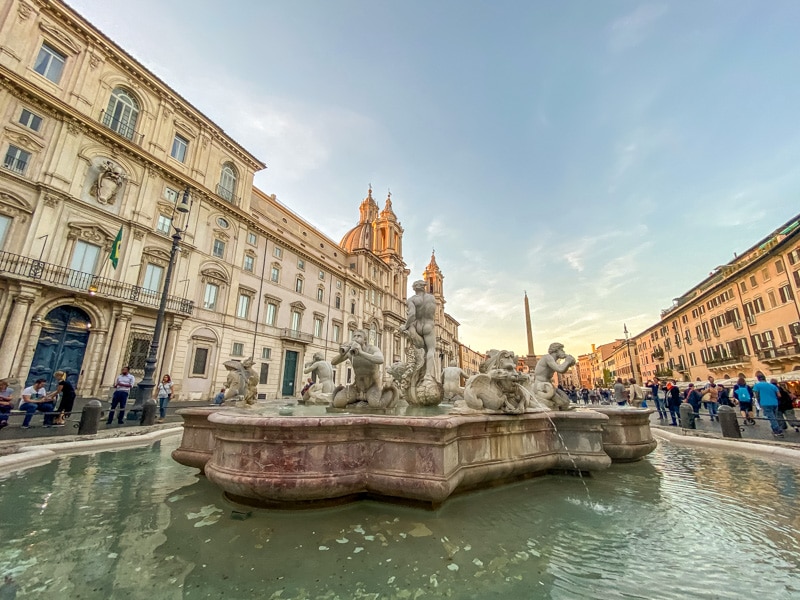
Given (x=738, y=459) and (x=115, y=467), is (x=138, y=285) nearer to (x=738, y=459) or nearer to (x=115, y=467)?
(x=115, y=467)

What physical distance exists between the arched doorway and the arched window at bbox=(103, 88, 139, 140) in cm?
1027

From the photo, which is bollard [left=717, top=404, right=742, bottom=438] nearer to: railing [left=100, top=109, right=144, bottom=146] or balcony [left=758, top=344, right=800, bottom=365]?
balcony [left=758, top=344, right=800, bottom=365]

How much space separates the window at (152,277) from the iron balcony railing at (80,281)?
32 cm

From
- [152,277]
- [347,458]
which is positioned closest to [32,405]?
[347,458]

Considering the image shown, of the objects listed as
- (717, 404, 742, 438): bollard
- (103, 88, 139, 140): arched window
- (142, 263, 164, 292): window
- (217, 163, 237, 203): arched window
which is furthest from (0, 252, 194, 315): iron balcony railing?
(717, 404, 742, 438): bollard

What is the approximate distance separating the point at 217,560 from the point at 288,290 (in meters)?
27.1

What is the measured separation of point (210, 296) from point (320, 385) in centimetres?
1840

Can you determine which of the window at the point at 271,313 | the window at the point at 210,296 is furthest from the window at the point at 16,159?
the window at the point at 271,313

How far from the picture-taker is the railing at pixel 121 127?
18.0 m

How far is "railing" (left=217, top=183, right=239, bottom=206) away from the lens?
23.8m

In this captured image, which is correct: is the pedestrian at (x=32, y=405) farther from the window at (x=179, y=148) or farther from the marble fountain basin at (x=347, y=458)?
the window at (x=179, y=148)

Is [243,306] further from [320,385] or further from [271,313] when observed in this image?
[320,385]

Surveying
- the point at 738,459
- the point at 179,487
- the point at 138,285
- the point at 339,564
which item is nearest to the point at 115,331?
the point at 138,285

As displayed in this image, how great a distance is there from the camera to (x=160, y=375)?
58.6 ft
